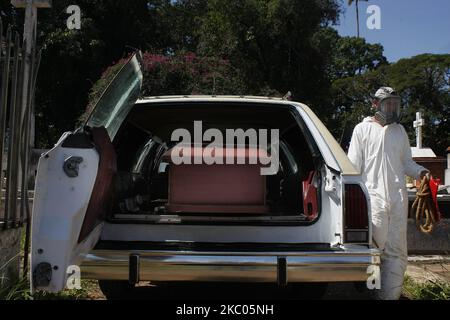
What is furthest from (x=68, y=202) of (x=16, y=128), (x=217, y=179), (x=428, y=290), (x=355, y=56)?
(x=355, y=56)

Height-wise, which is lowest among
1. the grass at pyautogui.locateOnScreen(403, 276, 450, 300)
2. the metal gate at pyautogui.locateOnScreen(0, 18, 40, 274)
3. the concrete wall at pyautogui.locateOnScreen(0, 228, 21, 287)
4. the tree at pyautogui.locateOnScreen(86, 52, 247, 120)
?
the grass at pyautogui.locateOnScreen(403, 276, 450, 300)

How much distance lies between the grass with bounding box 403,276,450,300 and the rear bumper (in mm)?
1664

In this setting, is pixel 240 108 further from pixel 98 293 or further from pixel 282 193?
pixel 98 293

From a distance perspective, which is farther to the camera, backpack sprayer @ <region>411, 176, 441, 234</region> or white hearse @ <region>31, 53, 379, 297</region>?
backpack sprayer @ <region>411, 176, 441, 234</region>

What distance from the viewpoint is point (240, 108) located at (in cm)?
430

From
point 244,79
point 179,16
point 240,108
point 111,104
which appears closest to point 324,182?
point 240,108

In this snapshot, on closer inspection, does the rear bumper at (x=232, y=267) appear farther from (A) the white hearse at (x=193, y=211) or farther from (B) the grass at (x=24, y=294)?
(B) the grass at (x=24, y=294)

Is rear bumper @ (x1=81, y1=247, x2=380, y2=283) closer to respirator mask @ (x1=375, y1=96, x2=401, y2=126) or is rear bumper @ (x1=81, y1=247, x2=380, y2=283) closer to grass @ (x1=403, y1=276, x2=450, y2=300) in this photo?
respirator mask @ (x1=375, y1=96, x2=401, y2=126)

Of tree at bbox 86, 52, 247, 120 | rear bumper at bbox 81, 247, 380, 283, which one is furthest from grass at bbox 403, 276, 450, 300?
tree at bbox 86, 52, 247, 120

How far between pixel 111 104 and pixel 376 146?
2.03 meters

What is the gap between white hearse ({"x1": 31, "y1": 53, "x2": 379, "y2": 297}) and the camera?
284 cm

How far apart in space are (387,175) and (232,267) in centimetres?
164

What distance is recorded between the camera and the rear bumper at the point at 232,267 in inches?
117

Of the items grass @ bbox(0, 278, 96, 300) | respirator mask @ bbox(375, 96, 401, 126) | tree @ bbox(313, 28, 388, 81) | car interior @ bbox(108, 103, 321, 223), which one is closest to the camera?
grass @ bbox(0, 278, 96, 300)
